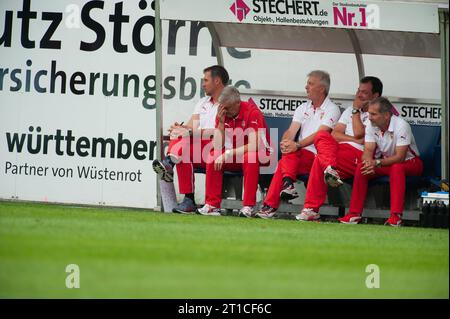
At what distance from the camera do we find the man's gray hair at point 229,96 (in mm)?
15656

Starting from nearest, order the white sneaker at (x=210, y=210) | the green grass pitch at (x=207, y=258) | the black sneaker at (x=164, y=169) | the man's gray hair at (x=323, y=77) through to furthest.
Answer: the green grass pitch at (x=207, y=258) → the white sneaker at (x=210, y=210) → the black sneaker at (x=164, y=169) → the man's gray hair at (x=323, y=77)

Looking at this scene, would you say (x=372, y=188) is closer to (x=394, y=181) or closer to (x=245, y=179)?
(x=394, y=181)

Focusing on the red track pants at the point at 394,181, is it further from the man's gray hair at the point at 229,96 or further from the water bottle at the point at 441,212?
the man's gray hair at the point at 229,96

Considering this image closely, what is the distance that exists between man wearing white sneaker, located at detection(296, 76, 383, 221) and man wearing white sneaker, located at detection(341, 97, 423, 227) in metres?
0.27

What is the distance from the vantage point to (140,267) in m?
8.80

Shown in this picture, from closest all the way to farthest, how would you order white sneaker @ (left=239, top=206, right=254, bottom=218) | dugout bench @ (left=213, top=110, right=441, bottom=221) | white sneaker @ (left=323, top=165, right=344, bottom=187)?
white sneaker @ (left=323, top=165, right=344, bottom=187), white sneaker @ (left=239, top=206, right=254, bottom=218), dugout bench @ (left=213, top=110, right=441, bottom=221)

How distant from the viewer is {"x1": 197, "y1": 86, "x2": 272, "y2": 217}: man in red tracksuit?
1563 cm

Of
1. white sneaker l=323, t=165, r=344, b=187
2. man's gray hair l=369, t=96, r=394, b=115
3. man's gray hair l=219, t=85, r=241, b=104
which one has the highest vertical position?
man's gray hair l=219, t=85, r=241, b=104

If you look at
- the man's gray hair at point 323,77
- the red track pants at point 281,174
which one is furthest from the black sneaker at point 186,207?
the man's gray hair at point 323,77

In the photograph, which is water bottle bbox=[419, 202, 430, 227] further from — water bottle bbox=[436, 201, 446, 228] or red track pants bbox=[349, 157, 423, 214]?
red track pants bbox=[349, 157, 423, 214]

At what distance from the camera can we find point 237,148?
15.8 meters

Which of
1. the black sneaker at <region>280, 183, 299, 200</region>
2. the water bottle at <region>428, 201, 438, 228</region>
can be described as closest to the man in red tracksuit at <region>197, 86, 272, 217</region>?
the black sneaker at <region>280, 183, 299, 200</region>

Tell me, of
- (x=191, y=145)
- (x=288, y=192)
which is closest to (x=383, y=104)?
(x=288, y=192)
